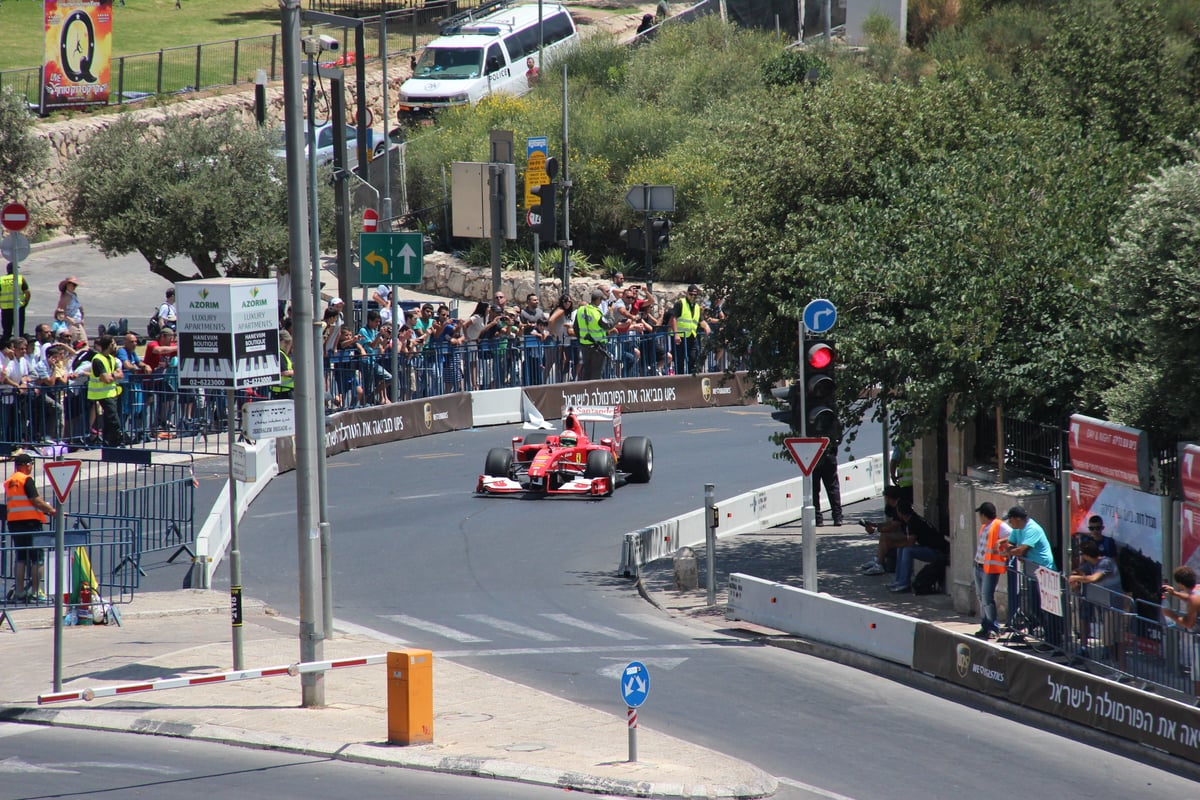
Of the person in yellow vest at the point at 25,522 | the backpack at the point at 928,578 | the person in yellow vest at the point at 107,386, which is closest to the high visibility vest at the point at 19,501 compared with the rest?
the person in yellow vest at the point at 25,522

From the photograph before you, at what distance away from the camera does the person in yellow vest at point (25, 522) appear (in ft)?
56.1

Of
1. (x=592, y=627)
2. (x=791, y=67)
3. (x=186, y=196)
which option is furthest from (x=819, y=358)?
(x=791, y=67)

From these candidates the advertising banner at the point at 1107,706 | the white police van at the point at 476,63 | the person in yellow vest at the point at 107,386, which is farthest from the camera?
the white police van at the point at 476,63

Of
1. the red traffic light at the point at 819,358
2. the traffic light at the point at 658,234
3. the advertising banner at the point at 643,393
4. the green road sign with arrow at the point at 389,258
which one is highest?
the traffic light at the point at 658,234

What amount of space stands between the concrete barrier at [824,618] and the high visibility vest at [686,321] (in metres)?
15.0

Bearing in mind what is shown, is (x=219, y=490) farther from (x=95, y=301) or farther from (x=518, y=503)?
(x=95, y=301)

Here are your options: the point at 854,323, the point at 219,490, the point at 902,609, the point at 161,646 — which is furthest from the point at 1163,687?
the point at 219,490

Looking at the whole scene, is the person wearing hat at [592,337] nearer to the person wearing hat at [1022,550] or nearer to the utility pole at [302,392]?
the person wearing hat at [1022,550]

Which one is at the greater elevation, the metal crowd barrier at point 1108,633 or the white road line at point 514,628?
the metal crowd barrier at point 1108,633

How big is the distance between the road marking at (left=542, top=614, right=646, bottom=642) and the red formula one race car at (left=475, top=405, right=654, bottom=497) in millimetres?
5845

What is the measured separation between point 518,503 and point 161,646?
27.3 feet

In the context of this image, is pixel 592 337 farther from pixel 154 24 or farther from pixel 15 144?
pixel 154 24

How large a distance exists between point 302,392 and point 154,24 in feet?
191

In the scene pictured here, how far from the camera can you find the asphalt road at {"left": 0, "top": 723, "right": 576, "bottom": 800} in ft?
36.2
